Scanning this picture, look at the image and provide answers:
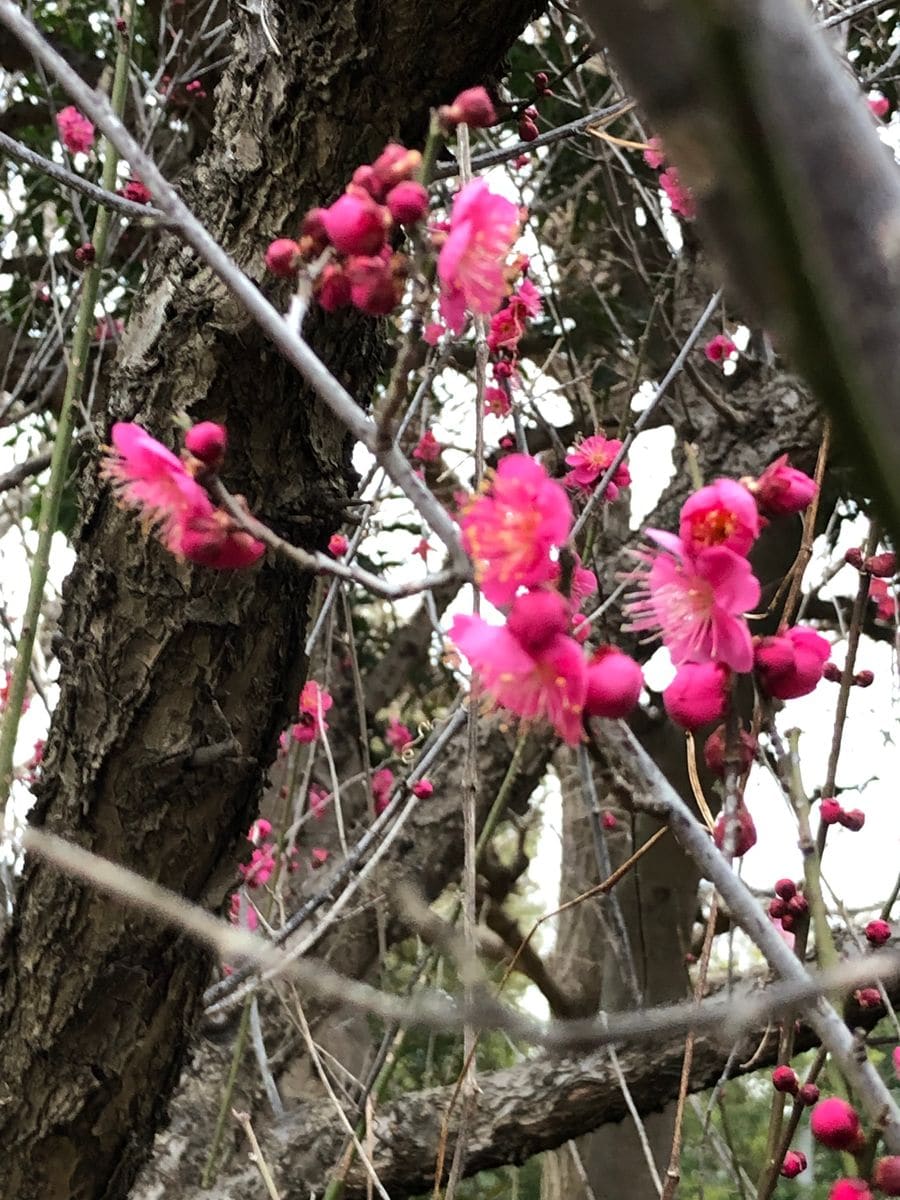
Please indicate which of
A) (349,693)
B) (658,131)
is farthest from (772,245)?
(349,693)

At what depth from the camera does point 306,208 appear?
854 millimetres

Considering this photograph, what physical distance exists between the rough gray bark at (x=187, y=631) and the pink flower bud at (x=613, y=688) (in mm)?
521

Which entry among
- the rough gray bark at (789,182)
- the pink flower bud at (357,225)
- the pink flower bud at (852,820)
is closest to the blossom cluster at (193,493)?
the pink flower bud at (357,225)

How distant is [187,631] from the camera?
2.88 ft

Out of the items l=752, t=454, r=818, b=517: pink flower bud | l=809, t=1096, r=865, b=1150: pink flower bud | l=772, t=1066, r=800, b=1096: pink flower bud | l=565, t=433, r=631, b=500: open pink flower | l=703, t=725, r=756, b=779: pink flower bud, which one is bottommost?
l=809, t=1096, r=865, b=1150: pink flower bud

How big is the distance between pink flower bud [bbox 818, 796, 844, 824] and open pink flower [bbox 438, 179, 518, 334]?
1.40ft

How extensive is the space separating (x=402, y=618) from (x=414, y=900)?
9.20ft

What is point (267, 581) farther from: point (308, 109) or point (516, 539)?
point (516, 539)

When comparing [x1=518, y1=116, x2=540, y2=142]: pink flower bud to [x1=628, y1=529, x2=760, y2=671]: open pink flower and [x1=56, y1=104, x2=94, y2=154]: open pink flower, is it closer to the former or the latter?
[x1=628, y1=529, x2=760, y2=671]: open pink flower

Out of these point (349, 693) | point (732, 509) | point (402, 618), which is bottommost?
point (732, 509)

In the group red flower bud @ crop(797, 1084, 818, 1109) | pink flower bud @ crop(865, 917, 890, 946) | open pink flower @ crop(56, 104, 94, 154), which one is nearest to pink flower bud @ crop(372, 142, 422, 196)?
red flower bud @ crop(797, 1084, 818, 1109)

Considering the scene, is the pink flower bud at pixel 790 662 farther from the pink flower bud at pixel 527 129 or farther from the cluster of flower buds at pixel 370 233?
the pink flower bud at pixel 527 129

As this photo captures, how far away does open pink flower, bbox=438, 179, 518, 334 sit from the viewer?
468 millimetres

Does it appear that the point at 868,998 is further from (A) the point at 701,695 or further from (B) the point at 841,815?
(A) the point at 701,695
